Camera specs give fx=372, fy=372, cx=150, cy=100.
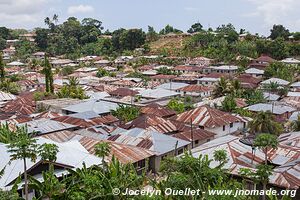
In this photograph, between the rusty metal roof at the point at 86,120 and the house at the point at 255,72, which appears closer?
the rusty metal roof at the point at 86,120

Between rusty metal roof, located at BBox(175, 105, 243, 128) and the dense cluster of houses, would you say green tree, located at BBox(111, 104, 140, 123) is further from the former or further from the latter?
rusty metal roof, located at BBox(175, 105, 243, 128)

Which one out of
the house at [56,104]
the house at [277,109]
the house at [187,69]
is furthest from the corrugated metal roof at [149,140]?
the house at [187,69]

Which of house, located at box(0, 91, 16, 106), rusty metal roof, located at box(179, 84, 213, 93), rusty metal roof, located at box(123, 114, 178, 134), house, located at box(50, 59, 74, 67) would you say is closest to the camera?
rusty metal roof, located at box(123, 114, 178, 134)

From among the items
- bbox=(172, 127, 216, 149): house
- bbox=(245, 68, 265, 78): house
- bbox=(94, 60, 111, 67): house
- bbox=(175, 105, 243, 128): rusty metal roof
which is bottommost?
bbox=(172, 127, 216, 149): house

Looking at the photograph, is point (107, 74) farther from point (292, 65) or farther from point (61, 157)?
point (61, 157)

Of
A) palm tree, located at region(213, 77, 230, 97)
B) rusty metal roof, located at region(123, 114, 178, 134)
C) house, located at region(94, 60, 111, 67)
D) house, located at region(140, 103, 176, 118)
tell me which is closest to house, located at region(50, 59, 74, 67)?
house, located at region(94, 60, 111, 67)

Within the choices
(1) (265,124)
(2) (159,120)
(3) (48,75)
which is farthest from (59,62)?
(1) (265,124)

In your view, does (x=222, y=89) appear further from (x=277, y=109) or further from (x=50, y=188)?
(x=50, y=188)

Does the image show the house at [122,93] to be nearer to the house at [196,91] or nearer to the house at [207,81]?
the house at [196,91]
